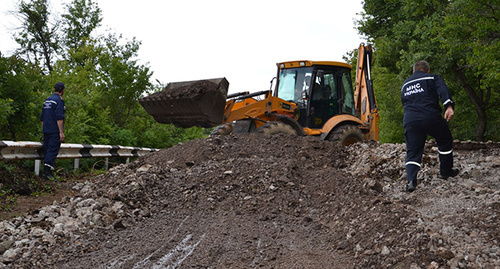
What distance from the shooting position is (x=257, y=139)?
10242 mm

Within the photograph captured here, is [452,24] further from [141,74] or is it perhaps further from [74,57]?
[74,57]

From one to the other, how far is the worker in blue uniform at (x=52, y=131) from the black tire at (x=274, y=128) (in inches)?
169

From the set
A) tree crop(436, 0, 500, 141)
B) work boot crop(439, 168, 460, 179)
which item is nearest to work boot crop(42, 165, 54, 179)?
work boot crop(439, 168, 460, 179)

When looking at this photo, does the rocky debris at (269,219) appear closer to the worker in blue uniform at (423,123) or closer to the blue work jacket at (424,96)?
the worker in blue uniform at (423,123)

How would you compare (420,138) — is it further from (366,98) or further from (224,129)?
(366,98)

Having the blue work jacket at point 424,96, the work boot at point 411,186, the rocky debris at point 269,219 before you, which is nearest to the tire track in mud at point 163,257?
the rocky debris at point 269,219

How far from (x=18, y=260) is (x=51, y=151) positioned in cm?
539

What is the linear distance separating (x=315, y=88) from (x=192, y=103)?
12.9ft

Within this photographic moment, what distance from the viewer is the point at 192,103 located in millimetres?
10258

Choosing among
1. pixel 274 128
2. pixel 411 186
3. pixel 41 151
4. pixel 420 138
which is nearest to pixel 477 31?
pixel 274 128

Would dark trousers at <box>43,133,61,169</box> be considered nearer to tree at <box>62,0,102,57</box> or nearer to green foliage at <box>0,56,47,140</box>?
green foliage at <box>0,56,47,140</box>

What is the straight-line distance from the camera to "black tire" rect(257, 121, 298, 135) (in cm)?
1106

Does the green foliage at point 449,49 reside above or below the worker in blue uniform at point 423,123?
above

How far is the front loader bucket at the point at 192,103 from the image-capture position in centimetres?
1022
